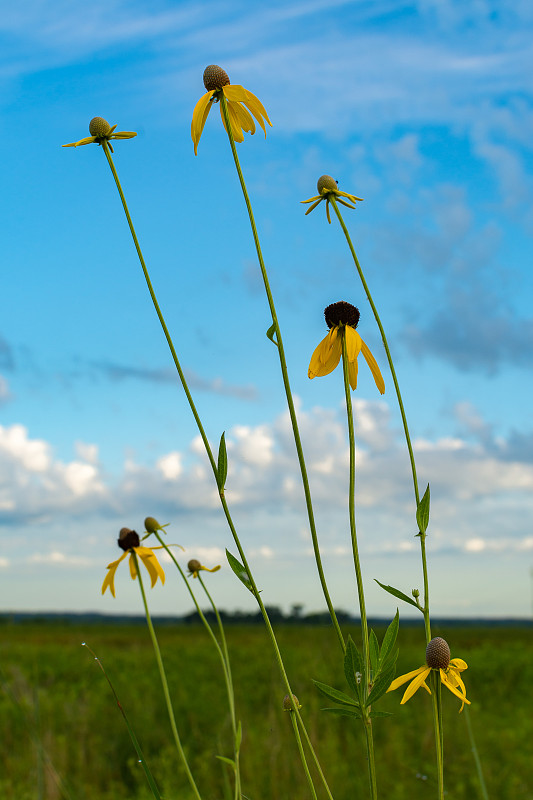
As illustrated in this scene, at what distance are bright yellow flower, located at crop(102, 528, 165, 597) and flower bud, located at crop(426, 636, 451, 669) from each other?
914 millimetres

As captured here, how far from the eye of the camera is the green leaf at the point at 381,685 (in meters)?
1.24

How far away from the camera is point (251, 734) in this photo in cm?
603

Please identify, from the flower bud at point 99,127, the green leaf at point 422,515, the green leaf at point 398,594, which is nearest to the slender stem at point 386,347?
the green leaf at point 422,515

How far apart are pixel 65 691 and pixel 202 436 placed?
8955 millimetres

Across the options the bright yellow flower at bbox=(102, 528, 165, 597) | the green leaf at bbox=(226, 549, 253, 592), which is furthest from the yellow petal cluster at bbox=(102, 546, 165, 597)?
the green leaf at bbox=(226, 549, 253, 592)

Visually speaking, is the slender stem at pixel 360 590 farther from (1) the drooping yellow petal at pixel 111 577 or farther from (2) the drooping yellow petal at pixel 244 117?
(1) the drooping yellow petal at pixel 111 577

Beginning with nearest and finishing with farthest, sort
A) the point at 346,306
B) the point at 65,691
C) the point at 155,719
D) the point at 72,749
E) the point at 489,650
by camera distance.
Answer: the point at 346,306
the point at 72,749
the point at 155,719
the point at 65,691
the point at 489,650

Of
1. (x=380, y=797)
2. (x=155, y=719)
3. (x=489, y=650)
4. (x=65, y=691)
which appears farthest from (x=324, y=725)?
(x=489, y=650)

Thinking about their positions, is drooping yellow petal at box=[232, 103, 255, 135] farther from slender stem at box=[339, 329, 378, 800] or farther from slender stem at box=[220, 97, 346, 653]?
slender stem at box=[339, 329, 378, 800]

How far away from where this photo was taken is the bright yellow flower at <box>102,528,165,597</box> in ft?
6.88

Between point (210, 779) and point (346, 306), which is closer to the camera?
point (346, 306)

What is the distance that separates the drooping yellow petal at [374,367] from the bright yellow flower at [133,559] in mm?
903

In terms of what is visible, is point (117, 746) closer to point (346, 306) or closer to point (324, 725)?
point (324, 725)

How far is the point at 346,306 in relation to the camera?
1.56 meters
